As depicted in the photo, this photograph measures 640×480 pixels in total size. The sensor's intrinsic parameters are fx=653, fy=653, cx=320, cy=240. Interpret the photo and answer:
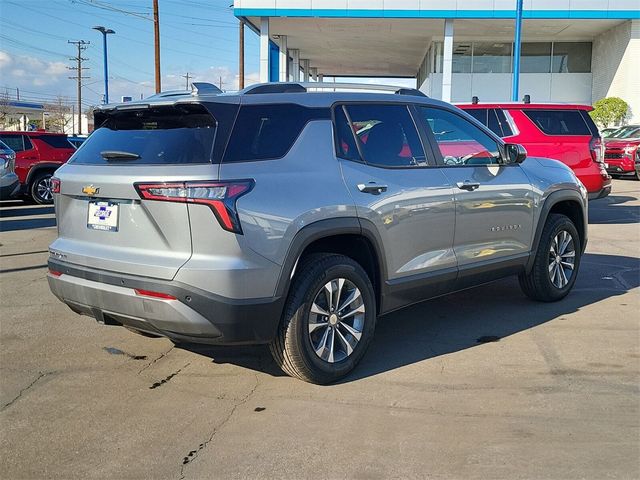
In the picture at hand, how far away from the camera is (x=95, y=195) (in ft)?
13.2

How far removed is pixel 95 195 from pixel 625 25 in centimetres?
2875

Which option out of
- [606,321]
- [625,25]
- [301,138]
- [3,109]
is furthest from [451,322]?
[3,109]

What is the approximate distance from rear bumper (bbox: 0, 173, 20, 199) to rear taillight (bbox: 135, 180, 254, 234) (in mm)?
11616

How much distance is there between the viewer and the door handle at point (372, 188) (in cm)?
432

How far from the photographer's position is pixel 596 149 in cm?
1085

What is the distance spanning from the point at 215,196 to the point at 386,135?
65.0 inches

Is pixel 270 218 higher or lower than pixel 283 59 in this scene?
lower

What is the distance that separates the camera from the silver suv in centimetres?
367

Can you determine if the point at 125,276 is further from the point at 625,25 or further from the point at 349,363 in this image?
the point at 625,25

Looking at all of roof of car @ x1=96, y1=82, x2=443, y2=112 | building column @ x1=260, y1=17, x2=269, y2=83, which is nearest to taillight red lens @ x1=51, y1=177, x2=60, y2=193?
roof of car @ x1=96, y1=82, x2=443, y2=112

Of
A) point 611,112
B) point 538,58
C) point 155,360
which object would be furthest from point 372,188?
point 538,58

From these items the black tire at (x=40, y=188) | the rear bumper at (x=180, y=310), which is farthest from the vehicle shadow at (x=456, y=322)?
the black tire at (x=40, y=188)

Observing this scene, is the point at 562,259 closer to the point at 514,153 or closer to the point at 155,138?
the point at 514,153

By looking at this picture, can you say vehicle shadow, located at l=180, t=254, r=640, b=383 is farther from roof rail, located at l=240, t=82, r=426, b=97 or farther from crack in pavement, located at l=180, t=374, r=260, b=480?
roof rail, located at l=240, t=82, r=426, b=97
